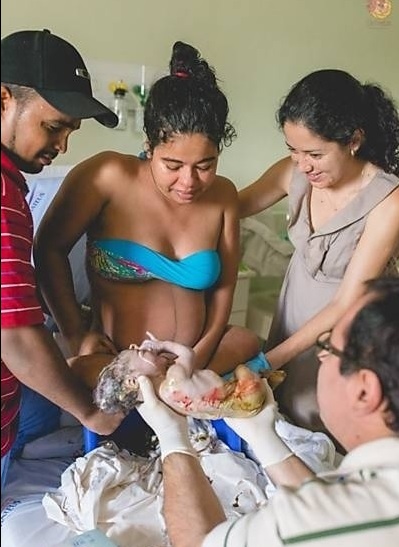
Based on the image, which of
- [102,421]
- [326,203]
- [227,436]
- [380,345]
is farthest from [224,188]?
[380,345]

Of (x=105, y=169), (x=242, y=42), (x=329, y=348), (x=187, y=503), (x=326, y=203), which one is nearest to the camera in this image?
(x=329, y=348)

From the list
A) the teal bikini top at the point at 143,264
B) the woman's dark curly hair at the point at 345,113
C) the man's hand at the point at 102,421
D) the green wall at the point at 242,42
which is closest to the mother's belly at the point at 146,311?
the teal bikini top at the point at 143,264

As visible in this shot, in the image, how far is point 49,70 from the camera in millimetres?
954

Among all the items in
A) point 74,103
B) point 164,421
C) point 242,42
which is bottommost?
point 164,421

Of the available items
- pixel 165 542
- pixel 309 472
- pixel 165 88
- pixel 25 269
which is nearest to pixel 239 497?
pixel 165 542

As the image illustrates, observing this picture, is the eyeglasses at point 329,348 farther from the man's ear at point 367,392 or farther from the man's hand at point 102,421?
the man's hand at point 102,421

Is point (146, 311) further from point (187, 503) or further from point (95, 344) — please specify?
point (187, 503)

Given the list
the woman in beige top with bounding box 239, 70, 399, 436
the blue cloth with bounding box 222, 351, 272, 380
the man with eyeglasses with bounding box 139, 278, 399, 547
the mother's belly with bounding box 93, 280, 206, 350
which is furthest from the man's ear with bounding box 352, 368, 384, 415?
the mother's belly with bounding box 93, 280, 206, 350

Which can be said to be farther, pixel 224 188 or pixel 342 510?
pixel 224 188

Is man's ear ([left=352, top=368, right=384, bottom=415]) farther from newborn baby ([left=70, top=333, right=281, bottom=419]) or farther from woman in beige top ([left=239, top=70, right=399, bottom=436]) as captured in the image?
woman in beige top ([left=239, top=70, right=399, bottom=436])

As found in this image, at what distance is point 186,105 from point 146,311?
1.63ft

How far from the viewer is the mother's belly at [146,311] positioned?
148cm

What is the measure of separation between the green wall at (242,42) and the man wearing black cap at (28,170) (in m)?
1.16

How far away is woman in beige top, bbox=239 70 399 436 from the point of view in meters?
1.48
